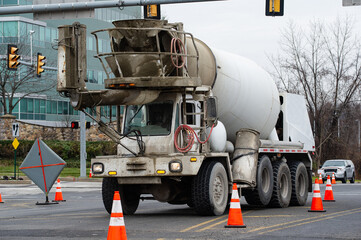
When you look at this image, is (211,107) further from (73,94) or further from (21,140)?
(21,140)

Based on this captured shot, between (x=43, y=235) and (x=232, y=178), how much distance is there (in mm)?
5446

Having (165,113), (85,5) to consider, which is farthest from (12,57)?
(165,113)

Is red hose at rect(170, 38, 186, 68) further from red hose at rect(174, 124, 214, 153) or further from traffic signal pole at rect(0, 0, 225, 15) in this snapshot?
traffic signal pole at rect(0, 0, 225, 15)

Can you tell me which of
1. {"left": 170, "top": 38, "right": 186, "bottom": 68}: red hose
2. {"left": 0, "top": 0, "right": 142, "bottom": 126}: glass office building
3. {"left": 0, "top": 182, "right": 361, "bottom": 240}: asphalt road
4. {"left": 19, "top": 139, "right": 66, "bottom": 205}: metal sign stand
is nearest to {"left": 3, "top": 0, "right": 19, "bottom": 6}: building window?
{"left": 0, "top": 0, "right": 142, "bottom": 126}: glass office building

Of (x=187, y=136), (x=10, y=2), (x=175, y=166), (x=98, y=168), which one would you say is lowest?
(x=98, y=168)

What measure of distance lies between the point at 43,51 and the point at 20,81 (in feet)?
31.7

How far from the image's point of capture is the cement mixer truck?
1452cm

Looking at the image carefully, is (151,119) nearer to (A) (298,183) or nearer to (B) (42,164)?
(B) (42,164)

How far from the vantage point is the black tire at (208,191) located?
48.3ft

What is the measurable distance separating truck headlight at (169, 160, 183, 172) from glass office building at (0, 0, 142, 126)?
1785 inches

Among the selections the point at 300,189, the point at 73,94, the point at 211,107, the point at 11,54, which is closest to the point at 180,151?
the point at 211,107

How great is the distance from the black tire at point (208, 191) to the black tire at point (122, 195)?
1697 mm

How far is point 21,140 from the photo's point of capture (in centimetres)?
4991

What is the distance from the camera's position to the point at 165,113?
15.2m
